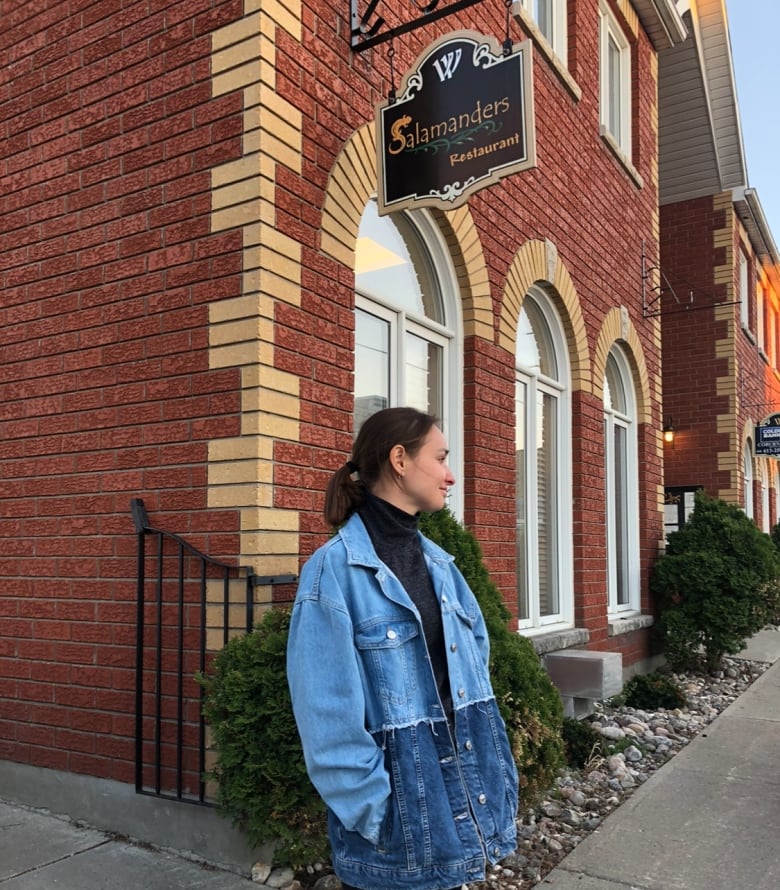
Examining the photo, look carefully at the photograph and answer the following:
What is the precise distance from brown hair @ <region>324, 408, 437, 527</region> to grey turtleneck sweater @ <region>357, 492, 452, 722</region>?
0.04 meters

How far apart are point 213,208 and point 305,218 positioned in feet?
1.43

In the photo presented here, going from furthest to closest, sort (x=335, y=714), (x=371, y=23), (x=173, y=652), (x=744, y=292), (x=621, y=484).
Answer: (x=744, y=292) → (x=621, y=484) → (x=371, y=23) → (x=173, y=652) → (x=335, y=714)

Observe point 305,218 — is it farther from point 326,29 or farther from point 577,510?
point 577,510

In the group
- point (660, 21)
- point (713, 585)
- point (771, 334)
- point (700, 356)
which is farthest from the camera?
point (771, 334)

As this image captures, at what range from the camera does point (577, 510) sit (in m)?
7.39

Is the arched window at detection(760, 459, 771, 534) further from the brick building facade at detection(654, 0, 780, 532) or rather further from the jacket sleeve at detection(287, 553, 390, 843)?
the jacket sleeve at detection(287, 553, 390, 843)

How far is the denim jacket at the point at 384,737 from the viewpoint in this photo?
193 centimetres

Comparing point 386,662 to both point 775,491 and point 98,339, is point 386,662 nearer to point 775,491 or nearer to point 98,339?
point 98,339

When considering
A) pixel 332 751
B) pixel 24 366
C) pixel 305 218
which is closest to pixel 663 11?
pixel 305 218

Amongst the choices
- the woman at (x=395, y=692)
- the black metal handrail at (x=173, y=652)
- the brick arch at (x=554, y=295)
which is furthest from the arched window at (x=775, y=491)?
the woman at (x=395, y=692)

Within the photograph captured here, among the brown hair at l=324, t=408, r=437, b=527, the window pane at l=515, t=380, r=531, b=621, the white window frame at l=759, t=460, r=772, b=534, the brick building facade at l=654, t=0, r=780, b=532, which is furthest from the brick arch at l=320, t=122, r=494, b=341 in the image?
the white window frame at l=759, t=460, r=772, b=534

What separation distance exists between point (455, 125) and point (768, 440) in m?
12.9

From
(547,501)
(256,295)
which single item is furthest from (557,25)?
(256,295)

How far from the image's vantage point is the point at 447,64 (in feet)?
13.8
